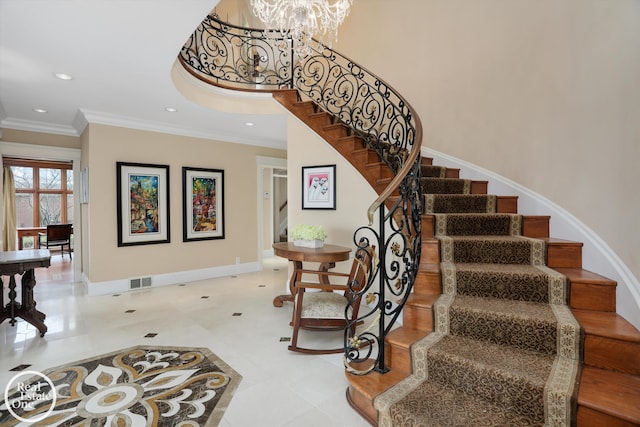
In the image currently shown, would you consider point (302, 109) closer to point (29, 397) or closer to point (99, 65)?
point (99, 65)

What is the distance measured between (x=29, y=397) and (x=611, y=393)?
3472 mm

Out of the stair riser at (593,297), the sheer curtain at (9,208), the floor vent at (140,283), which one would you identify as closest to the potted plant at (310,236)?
the stair riser at (593,297)

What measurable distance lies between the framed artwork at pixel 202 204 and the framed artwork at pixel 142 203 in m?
0.32

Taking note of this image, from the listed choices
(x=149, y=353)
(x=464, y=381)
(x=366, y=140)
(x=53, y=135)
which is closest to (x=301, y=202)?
(x=366, y=140)

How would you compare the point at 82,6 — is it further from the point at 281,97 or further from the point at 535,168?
the point at 535,168

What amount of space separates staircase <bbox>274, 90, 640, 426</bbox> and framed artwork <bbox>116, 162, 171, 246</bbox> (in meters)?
4.43

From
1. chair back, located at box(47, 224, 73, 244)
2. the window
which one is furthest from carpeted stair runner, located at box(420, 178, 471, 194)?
the window

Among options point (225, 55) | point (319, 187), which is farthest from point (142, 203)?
point (319, 187)

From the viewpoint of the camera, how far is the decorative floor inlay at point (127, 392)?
76.4 inches

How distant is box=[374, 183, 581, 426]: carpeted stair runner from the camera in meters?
1.51

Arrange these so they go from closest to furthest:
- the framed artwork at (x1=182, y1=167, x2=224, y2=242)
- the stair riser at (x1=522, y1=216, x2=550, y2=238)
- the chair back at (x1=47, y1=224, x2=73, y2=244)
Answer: the stair riser at (x1=522, y1=216, x2=550, y2=238) → the framed artwork at (x1=182, y1=167, x2=224, y2=242) → the chair back at (x1=47, y1=224, x2=73, y2=244)

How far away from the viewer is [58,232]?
812 centimetres

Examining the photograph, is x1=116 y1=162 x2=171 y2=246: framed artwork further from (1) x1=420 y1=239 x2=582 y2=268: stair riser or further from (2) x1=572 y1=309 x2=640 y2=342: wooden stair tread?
(2) x1=572 y1=309 x2=640 y2=342: wooden stair tread

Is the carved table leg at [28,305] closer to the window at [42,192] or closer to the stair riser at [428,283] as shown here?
the stair riser at [428,283]
